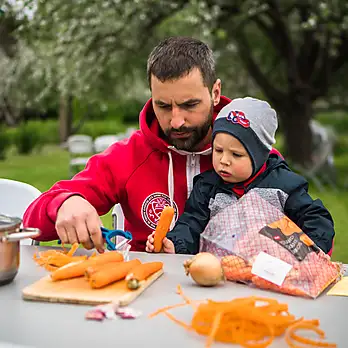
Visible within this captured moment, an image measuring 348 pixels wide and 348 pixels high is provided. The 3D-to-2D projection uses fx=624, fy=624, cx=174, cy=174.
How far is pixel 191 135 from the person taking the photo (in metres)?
2.49

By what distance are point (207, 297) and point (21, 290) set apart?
52 cm

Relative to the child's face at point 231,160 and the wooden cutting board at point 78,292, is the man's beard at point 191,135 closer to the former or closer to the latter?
the child's face at point 231,160

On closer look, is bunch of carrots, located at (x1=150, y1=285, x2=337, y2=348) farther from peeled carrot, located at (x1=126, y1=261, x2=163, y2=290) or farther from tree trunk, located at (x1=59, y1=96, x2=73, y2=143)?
tree trunk, located at (x1=59, y1=96, x2=73, y2=143)

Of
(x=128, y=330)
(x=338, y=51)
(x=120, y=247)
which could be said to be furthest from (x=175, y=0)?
(x=128, y=330)

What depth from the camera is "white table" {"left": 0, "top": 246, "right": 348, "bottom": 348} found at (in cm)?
138

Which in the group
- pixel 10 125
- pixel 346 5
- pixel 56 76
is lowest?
pixel 10 125

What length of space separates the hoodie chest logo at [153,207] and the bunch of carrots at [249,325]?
1188mm

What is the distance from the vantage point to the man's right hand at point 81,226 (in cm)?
202

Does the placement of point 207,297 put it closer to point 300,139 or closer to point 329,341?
point 329,341

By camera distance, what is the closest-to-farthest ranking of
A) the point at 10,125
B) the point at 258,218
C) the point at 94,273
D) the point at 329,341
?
1. the point at 329,341
2. the point at 94,273
3. the point at 258,218
4. the point at 10,125

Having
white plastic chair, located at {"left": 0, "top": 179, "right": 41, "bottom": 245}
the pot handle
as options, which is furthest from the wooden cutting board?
white plastic chair, located at {"left": 0, "top": 179, "right": 41, "bottom": 245}

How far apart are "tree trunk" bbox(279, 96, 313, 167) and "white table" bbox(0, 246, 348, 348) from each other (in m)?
10.5

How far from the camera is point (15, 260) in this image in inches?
70.1

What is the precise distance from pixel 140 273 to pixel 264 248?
1.22ft
